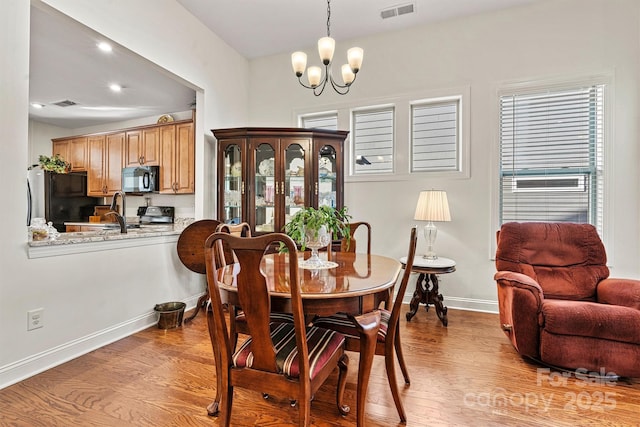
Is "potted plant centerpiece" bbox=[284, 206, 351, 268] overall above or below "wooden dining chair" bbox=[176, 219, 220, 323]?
above

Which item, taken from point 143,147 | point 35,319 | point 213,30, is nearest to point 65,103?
point 143,147

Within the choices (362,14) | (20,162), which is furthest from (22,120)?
(362,14)

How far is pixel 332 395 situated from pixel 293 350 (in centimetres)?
72

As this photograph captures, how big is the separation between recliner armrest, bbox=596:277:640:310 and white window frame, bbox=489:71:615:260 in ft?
2.56

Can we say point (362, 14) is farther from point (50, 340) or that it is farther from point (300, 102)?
point (50, 340)

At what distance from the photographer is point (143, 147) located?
496 centimetres

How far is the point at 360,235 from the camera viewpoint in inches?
154

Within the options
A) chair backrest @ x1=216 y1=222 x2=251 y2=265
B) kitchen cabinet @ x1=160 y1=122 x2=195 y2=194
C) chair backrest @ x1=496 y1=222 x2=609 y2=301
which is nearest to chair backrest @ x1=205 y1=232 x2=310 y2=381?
chair backrest @ x1=216 y1=222 x2=251 y2=265

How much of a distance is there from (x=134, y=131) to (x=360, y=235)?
3.92 metres

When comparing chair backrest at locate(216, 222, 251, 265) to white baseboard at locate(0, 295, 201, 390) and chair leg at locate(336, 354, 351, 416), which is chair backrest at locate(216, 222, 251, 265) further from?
white baseboard at locate(0, 295, 201, 390)

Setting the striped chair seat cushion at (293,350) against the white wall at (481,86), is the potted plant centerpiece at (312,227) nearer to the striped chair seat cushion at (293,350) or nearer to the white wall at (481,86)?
the striped chair seat cushion at (293,350)

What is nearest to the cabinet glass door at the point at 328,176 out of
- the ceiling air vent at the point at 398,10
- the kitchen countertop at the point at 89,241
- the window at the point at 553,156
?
the ceiling air vent at the point at 398,10

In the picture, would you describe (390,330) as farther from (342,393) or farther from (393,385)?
(342,393)

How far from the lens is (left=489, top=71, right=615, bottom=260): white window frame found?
2955mm
